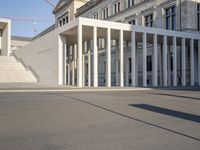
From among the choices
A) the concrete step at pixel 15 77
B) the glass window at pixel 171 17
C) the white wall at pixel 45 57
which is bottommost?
the concrete step at pixel 15 77

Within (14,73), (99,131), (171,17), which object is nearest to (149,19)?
(171,17)

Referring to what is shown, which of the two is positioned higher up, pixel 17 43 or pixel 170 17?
pixel 17 43

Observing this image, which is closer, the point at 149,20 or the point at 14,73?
the point at 14,73

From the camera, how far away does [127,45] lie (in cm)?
3762

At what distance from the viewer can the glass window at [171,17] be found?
40594mm

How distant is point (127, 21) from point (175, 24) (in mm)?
12303

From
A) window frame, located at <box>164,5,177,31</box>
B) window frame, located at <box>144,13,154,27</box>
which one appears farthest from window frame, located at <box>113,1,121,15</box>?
window frame, located at <box>164,5,177,31</box>

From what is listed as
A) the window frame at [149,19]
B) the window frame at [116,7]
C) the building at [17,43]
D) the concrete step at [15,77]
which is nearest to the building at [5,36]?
the building at [17,43]

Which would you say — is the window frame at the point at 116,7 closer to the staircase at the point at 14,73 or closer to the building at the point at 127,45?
the building at the point at 127,45

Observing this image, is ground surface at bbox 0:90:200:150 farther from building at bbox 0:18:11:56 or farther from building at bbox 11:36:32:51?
building at bbox 11:36:32:51

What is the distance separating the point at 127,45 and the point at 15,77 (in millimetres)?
15330

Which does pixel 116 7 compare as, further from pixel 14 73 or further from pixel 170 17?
pixel 14 73

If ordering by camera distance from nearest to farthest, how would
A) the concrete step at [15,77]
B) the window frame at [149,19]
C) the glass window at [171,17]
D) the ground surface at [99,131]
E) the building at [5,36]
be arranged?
the ground surface at [99,131] → the concrete step at [15,77] → the glass window at [171,17] → the window frame at [149,19] → the building at [5,36]

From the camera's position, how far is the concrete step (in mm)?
34612
